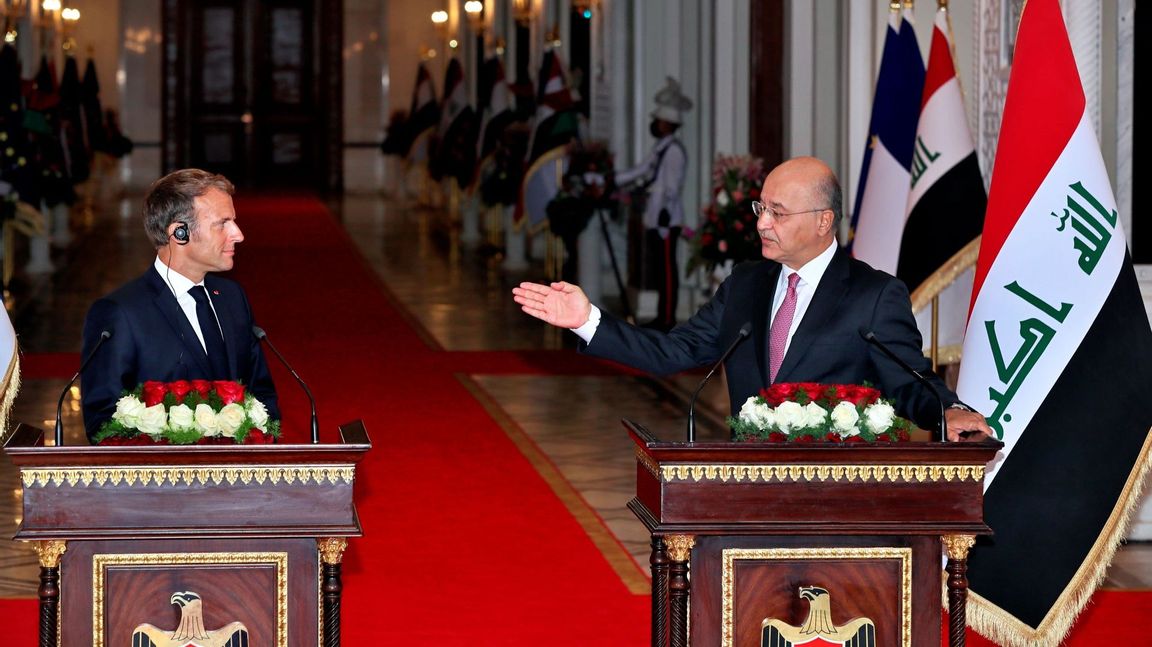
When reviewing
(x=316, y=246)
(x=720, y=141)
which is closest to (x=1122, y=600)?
(x=720, y=141)

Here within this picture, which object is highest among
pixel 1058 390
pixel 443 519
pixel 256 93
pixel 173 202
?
pixel 256 93

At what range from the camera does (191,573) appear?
412 cm

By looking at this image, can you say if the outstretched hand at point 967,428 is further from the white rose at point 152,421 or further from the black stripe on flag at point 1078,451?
the white rose at point 152,421

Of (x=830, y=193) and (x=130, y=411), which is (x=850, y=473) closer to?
(x=830, y=193)

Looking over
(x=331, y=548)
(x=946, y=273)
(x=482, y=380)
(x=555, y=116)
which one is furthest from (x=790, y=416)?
(x=555, y=116)

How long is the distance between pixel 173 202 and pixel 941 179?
385 cm

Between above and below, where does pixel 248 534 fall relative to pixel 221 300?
below

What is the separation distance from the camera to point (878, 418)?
413 cm

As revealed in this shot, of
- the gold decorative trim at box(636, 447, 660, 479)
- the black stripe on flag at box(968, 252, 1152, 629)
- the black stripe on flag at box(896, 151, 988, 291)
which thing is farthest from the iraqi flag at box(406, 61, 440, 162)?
the gold decorative trim at box(636, 447, 660, 479)

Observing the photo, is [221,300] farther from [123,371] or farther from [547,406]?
[547,406]

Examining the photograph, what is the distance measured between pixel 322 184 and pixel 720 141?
2031 centimetres

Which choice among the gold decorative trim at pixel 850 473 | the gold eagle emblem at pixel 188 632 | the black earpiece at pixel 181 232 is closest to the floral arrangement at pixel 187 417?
the gold eagle emblem at pixel 188 632

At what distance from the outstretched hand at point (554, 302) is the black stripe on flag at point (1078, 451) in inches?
74.8

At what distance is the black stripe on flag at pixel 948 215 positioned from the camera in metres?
7.51
